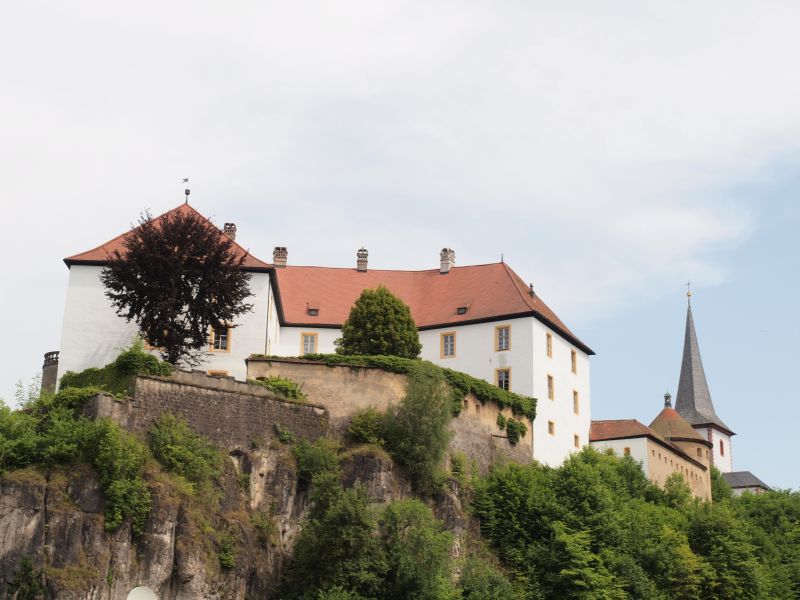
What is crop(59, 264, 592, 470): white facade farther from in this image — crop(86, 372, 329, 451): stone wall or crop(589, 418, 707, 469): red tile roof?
crop(86, 372, 329, 451): stone wall

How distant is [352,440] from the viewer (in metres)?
48.2

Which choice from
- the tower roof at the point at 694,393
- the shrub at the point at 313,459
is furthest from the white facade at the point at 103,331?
the tower roof at the point at 694,393

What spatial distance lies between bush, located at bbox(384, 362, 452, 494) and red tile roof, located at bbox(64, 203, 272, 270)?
9.83m

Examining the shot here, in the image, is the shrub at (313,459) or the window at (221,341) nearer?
the shrub at (313,459)

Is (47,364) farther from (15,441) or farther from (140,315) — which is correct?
(15,441)

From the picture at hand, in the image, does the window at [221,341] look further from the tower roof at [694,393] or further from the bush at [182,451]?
the tower roof at [694,393]

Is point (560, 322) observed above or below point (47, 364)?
above

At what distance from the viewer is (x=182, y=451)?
1652 inches

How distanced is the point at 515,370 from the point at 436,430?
12.4 m

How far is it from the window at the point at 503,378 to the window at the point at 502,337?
125 cm

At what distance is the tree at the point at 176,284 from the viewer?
49.3m

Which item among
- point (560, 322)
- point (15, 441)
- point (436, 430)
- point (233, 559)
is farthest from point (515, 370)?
point (15, 441)

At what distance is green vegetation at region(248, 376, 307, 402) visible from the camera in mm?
47750

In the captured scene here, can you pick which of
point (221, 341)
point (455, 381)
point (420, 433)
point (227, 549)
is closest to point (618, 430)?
point (455, 381)
